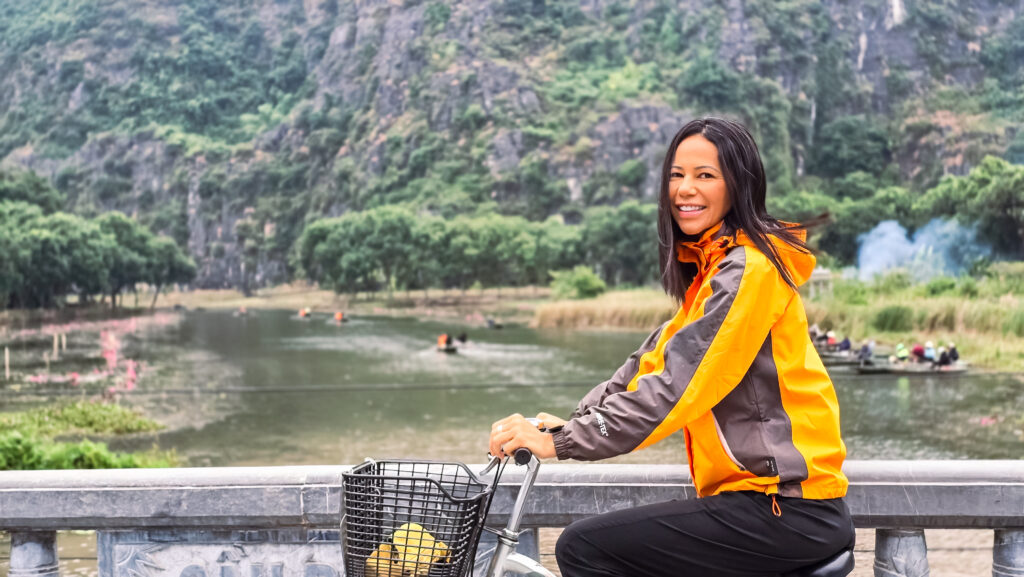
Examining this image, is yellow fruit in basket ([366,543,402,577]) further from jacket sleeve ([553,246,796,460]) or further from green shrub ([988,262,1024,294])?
green shrub ([988,262,1024,294])

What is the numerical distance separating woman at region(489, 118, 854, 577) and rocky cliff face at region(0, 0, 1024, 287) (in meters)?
27.0

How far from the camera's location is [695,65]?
30.6 meters

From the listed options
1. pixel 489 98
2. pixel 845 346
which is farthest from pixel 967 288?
pixel 489 98

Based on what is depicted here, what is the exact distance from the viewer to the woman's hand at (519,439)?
139 centimetres

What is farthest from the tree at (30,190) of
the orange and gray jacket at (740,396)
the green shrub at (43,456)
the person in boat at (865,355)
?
the orange and gray jacket at (740,396)

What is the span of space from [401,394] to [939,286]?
39.2ft

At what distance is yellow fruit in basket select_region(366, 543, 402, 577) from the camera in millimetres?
1341

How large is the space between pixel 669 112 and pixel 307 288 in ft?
41.0

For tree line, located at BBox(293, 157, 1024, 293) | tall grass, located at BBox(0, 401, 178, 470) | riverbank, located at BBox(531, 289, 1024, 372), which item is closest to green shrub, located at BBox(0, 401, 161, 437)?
tall grass, located at BBox(0, 401, 178, 470)

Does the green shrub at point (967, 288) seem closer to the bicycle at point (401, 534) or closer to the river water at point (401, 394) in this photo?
the river water at point (401, 394)

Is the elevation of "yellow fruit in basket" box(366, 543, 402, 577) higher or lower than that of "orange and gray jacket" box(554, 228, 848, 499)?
lower

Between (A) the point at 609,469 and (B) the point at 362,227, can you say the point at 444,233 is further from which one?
(A) the point at 609,469

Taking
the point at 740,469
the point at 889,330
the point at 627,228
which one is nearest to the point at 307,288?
the point at 627,228

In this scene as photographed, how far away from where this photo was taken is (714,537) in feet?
4.75
